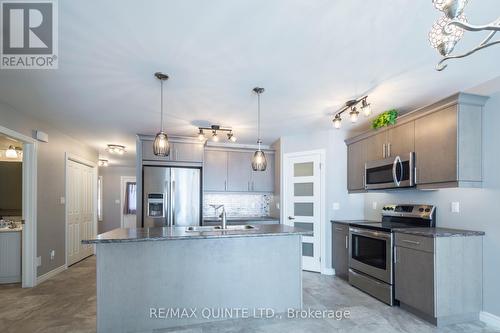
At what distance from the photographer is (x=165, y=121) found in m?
4.12

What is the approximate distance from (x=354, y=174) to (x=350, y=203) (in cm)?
53

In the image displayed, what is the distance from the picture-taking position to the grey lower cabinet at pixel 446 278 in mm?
2766

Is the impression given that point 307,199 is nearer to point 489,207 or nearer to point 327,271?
point 327,271

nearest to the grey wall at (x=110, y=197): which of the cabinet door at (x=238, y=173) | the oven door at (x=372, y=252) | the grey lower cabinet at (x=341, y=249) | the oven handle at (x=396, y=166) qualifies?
the cabinet door at (x=238, y=173)


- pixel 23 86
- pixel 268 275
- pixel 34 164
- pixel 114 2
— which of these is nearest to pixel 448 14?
pixel 114 2

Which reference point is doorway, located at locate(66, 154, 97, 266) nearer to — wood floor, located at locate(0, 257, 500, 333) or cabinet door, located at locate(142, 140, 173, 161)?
wood floor, located at locate(0, 257, 500, 333)

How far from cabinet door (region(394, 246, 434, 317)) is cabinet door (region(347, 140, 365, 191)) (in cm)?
136

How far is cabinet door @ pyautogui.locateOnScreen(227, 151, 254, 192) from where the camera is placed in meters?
5.55

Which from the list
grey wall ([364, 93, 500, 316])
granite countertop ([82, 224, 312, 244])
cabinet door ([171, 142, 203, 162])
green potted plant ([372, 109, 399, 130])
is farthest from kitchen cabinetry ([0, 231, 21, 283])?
grey wall ([364, 93, 500, 316])

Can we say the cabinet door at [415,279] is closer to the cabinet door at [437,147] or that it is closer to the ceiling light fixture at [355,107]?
the cabinet door at [437,147]

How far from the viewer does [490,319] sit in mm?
2775

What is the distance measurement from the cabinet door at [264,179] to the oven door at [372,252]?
6.60 ft

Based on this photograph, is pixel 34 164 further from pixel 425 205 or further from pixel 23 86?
pixel 425 205

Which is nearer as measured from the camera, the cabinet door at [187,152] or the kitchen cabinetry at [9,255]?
the kitchen cabinetry at [9,255]
